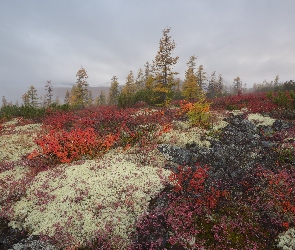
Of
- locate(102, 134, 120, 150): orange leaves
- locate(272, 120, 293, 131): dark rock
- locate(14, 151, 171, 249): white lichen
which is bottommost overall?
locate(14, 151, 171, 249): white lichen

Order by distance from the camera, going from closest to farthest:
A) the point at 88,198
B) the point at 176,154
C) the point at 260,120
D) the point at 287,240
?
1. the point at 287,240
2. the point at 88,198
3. the point at 176,154
4. the point at 260,120

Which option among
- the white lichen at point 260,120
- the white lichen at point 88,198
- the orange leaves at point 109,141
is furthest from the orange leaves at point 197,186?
the white lichen at point 260,120

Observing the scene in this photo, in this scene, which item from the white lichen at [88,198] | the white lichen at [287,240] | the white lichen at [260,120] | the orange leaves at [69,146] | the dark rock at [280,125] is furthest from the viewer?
the white lichen at [260,120]

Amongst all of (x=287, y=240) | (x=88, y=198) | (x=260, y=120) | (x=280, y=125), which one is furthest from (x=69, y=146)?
(x=280, y=125)

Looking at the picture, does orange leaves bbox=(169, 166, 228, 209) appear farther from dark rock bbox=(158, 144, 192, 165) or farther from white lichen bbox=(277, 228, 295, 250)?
white lichen bbox=(277, 228, 295, 250)

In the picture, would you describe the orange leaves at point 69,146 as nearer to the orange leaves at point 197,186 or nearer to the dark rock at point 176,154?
the dark rock at point 176,154

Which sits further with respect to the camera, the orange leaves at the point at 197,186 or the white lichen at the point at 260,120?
the white lichen at the point at 260,120

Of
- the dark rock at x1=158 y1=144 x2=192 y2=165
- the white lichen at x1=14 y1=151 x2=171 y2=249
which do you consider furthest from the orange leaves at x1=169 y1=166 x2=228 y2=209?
the dark rock at x1=158 y1=144 x2=192 y2=165

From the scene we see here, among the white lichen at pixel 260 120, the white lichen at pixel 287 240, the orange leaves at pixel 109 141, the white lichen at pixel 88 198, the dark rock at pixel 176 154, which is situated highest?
the white lichen at pixel 260 120

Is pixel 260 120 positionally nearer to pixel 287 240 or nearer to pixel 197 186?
pixel 197 186

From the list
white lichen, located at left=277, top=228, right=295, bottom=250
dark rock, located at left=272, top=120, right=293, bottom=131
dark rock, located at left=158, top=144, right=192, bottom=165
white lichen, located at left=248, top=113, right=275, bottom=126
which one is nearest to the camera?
white lichen, located at left=277, top=228, right=295, bottom=250

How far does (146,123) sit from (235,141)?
600 centimetres

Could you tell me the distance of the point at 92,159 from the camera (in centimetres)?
1148

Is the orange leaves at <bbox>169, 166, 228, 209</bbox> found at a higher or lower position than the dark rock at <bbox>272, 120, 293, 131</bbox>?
lower
